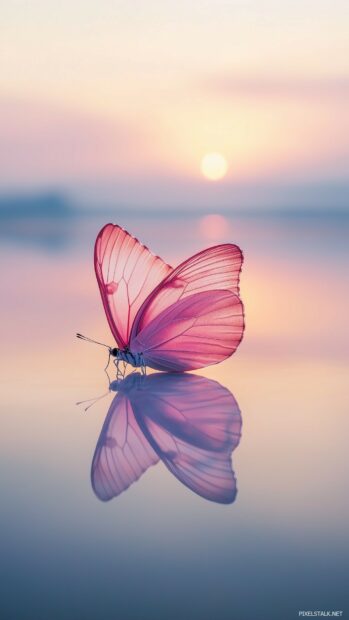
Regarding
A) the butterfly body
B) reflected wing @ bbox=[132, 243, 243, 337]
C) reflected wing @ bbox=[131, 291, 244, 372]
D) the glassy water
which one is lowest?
the glassy water

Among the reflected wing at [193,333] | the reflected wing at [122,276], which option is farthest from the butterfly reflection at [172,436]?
the reflected wing at [122,276]

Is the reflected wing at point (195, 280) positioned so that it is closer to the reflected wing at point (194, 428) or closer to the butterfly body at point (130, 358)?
the butterfly body at point (130, 358)

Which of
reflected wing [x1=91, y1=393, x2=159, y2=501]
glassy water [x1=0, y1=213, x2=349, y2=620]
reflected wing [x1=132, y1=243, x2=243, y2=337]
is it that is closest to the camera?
glassy water [x1=0, y1=213, x2=349, y2=620]

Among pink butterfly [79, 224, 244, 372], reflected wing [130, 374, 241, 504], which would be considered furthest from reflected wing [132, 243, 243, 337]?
reflected wing [130, 374, 241, 504]

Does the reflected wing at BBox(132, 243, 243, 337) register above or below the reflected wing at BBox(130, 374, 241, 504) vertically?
above

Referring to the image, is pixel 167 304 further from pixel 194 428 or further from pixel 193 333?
pixel 194 428

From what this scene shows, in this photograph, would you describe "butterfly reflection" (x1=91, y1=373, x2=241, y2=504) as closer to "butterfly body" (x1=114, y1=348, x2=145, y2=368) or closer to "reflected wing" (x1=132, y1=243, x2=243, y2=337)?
"butterfly body" (x1=114, y1=348, x2=145, y2=368)

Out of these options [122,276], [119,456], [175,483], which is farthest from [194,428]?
[122,276]
